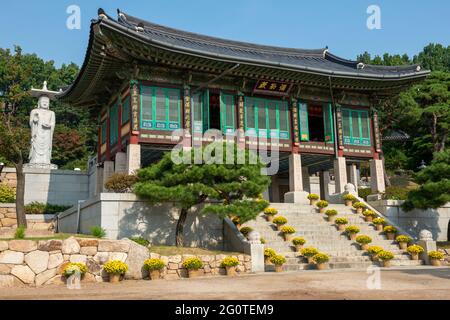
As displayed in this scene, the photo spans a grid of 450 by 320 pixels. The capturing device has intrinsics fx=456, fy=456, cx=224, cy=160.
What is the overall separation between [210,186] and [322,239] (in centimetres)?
504

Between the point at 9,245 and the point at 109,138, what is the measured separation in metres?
12.8

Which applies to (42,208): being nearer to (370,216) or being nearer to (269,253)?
(269,253)

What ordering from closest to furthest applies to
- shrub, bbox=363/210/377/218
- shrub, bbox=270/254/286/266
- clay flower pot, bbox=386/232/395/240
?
1. shrub, bbox=270/254/286/266
2. clay flower pot, bbox=386/232/395/240
3. shrub, bbox=363/210/377/218

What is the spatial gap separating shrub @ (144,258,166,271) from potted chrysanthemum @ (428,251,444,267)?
9.64 metres

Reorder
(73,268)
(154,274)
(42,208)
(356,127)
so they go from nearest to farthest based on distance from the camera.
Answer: (73,268) → (154,274) → (42,208) → (356,127)

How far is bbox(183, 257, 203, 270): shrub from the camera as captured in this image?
12.4 meters

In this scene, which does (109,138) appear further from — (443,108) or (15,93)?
(443,108)

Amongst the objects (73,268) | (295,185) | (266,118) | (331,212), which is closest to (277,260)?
(331,212)

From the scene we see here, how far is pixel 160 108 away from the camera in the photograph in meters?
20.1


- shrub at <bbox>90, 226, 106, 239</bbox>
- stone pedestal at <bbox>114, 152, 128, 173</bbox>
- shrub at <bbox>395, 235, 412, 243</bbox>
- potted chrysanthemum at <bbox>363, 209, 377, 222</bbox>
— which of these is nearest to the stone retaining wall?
shrub at <bbox>90, 226, 106, 239</bbox>

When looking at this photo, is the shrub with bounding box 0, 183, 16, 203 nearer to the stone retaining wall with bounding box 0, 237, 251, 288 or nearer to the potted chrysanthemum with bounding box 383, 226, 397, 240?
the stone retaining wall with bounding box 0, 237, 251, 288
